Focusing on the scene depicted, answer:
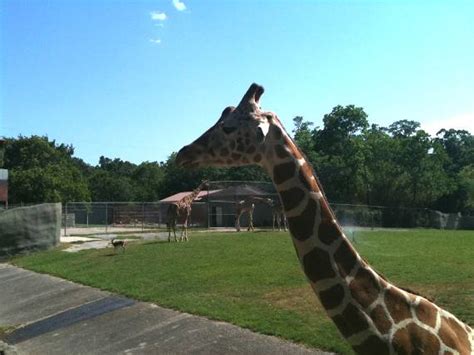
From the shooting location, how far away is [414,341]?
449cm

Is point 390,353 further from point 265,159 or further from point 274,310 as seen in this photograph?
point 274,310

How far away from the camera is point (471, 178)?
66500 mm

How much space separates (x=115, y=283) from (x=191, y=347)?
22.0 feet

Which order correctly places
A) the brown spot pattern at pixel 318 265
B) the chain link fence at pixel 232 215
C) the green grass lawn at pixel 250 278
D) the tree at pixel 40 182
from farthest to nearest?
the tree at pixel 40 182 < the chain link fence at pixel 232 215 < the green grass lawn at pixel 250 278 < the brown spot pattern at pixel 318 265

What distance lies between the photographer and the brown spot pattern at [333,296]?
4.49 metres

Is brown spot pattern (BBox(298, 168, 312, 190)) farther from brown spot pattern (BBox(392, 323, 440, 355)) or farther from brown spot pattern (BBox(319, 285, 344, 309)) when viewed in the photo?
brown spot pattern (BBox(392, 323, 440, 355))

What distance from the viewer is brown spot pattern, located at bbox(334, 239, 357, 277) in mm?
4551

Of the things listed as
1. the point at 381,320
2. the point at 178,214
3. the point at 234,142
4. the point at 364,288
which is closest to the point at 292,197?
the point at 234,142

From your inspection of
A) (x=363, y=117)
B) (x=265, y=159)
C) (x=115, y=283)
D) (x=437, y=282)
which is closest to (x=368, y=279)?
(x=265, y=159)

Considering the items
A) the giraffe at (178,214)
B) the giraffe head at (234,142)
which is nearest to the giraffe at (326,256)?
the giraffe head at (234,142)

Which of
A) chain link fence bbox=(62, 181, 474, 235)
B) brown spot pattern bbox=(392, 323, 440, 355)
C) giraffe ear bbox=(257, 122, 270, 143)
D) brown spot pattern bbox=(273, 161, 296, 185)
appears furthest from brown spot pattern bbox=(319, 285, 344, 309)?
chain link fence bbox=(62, 181, 474, 235)

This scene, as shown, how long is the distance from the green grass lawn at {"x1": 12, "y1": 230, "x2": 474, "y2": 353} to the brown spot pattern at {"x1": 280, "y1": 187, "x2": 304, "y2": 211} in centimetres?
438

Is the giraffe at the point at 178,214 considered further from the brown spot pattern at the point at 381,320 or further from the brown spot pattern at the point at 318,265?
the brown spot pattern at the point at 381,320

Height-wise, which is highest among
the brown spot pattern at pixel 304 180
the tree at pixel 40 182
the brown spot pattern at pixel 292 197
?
the tree at pixel 40 182
